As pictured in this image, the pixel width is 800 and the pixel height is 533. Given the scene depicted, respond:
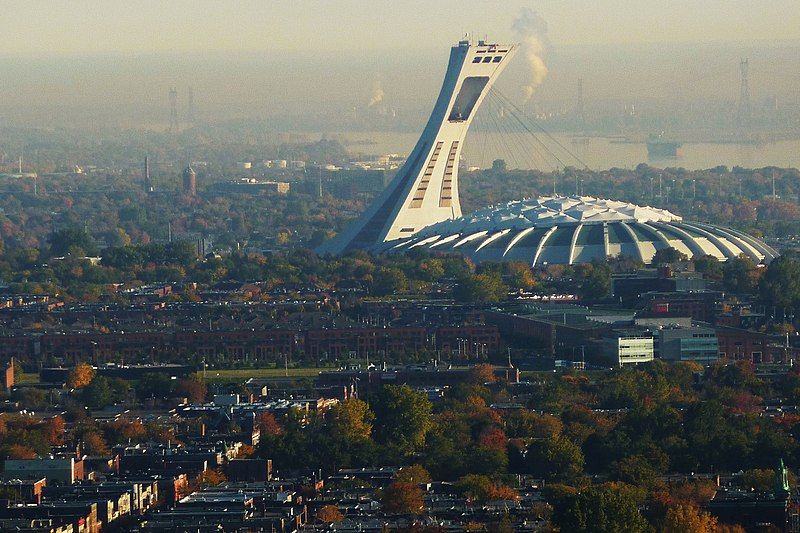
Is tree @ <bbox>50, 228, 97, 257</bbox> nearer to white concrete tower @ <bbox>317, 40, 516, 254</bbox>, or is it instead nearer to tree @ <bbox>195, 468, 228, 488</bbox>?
white concrete tower @ <bbox>317, 40, 516, 254</bbox>

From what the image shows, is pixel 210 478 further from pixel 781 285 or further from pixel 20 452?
pixel 781 285

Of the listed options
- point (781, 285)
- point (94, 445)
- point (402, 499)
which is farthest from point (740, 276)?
point (402, 499)

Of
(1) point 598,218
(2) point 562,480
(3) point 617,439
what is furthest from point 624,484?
(1) point 598,218

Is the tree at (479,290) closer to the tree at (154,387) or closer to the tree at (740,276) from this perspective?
the tree at (740,276)

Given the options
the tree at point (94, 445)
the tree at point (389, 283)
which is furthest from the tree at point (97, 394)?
the tree at point (389, 283)

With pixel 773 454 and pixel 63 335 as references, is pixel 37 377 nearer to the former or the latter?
pixel 63 335

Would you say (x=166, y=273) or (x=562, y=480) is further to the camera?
(x=166, y=273)
